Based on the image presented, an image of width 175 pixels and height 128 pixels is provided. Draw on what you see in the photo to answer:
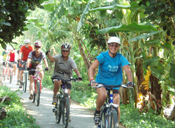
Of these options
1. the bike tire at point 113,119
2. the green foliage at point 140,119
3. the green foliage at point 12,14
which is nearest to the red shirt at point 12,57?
the green foliage at point 140,119

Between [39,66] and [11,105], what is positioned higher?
[39,66]

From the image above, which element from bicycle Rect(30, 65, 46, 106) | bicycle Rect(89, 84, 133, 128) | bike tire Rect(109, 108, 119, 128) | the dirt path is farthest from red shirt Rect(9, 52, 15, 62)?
bike tire Rect(109, 108, 119, 128)

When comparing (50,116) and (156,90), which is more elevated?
(156,90)

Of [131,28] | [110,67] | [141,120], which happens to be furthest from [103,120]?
[141,120]

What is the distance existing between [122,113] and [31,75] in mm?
3746

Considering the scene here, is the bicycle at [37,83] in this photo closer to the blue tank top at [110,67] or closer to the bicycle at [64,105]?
the bicycle at [64,105]

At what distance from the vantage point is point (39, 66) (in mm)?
9914

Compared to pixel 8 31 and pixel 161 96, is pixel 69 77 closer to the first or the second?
pixel 8 31

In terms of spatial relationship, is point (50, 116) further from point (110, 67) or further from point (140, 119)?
point (110, 67)

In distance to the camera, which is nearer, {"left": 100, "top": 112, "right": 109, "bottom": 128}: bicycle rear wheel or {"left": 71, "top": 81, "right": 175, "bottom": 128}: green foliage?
{"left": 100, "top": 112, "right": 109, "bottom": 128}: bicycle rear wheel

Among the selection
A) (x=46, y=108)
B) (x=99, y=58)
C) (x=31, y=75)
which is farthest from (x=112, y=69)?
Result: (x=31, y=75)

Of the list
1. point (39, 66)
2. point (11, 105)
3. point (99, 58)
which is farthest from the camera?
point (39, 66)

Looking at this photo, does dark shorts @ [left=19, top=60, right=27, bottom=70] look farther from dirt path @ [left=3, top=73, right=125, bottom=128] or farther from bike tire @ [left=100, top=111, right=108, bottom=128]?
bike tire @ [left=100, top=111, right=108, bottom=128]

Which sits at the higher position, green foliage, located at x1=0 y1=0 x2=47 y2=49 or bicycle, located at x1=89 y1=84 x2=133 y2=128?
green foliage, located at x1=0 y1=0 x2=47 y2=49
